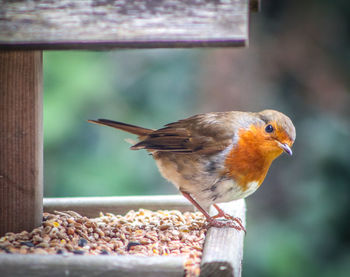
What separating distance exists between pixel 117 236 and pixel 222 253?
695 millimetres

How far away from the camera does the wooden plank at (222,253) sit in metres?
2.00

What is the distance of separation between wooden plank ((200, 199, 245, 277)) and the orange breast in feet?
1.03

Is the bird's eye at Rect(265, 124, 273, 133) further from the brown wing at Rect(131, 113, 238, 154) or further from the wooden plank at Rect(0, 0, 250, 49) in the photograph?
the wooden plank at Rect(0, 0, 250, 49)

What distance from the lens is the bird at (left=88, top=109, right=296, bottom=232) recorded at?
115 inches

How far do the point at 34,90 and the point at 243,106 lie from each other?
148 inches

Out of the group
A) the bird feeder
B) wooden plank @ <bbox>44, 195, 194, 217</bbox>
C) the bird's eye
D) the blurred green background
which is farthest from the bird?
the blurred green background

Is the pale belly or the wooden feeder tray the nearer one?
the wooden feeder tray

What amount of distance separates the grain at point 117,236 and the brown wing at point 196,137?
0.39m

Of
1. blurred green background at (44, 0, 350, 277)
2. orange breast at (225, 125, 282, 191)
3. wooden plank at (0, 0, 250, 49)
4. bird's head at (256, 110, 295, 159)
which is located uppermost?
A: wooden plank at (0, 0, 250, 49)

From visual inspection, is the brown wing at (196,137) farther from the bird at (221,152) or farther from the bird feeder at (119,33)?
the bird feeder at (119,33)

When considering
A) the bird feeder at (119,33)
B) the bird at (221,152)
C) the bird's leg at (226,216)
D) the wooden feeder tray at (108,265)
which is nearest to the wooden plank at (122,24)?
the bird feeder at (119,33)

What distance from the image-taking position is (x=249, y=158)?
297 cm

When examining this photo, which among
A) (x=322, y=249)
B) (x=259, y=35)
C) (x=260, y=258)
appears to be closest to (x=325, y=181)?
(x=322, y=249)

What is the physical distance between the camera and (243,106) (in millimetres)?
5941
